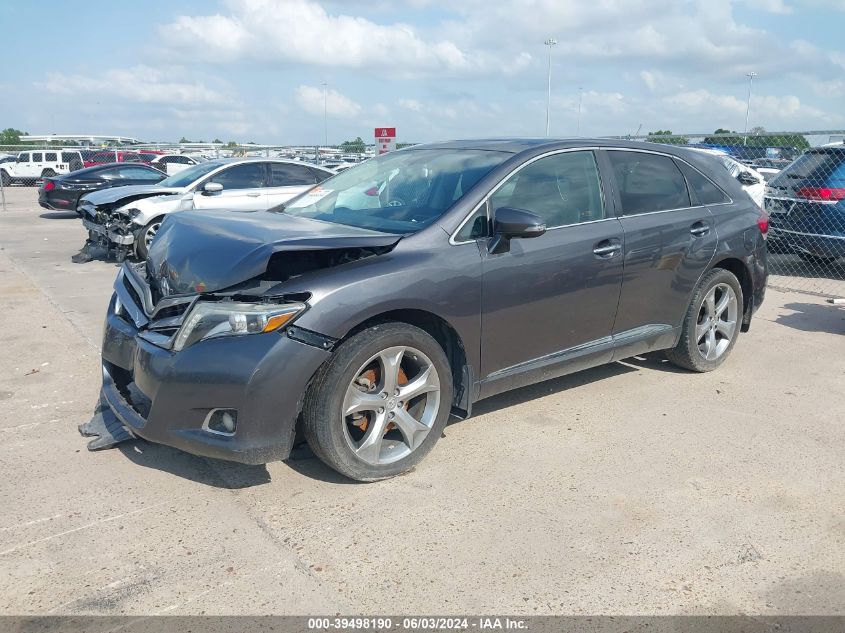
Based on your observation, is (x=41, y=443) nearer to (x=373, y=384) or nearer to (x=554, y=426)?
(x=373, y=384)

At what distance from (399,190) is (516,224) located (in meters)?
0.95

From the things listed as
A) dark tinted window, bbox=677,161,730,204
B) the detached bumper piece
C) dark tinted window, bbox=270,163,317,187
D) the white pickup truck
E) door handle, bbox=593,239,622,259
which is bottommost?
the detached bumper piece

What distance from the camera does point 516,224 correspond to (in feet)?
12.4

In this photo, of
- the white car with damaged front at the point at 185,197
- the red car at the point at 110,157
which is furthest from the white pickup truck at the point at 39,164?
the white car with damaged front at the point at 185,197

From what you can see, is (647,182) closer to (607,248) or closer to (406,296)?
(607,248)

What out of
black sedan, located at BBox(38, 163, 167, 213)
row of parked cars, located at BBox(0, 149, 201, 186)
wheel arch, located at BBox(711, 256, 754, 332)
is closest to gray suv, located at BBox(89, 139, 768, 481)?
wheel arch, located at BBox(711, 256, 754, 332)

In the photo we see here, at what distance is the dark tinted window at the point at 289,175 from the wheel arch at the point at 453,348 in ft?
27.7

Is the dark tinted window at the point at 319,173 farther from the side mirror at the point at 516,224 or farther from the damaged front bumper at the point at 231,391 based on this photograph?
the damaged front bumper at the point at 231,391

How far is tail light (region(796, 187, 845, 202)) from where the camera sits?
8.99 metres

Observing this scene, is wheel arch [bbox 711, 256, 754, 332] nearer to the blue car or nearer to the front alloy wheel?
A: the front alloy wheel

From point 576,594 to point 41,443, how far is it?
3.07m

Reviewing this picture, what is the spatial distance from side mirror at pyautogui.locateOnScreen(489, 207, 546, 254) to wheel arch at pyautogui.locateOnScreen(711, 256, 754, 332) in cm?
217

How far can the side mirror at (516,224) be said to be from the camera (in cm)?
378

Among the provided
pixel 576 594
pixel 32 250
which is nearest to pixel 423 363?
pixel 576 594
